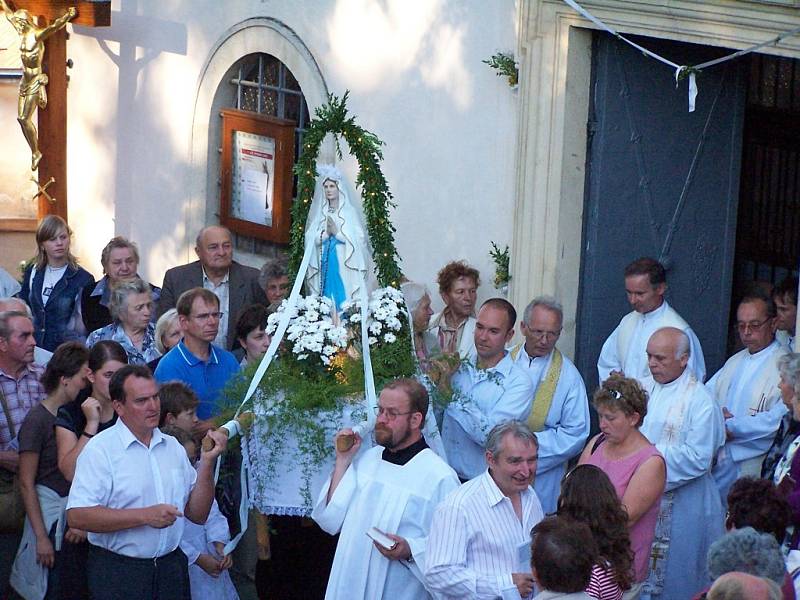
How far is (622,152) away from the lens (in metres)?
8.89

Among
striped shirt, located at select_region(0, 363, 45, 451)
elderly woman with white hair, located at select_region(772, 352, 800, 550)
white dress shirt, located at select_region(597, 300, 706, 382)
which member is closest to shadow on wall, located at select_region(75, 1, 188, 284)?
striped shirt, located at select_region(0, 363, 45, 451)

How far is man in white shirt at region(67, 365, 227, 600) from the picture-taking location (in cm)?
611

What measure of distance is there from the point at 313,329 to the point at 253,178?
5.29 m

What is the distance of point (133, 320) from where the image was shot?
27.3 feet

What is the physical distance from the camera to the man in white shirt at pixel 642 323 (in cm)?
802

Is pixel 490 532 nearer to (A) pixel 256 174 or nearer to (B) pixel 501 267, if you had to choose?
(B) pixel 501 267

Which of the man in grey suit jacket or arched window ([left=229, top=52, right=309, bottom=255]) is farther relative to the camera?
arched window ([left=229, top=52, right=309, bottom=255])

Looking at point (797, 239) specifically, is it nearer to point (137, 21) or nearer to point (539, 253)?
point (539, 253)

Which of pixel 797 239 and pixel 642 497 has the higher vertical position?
pixel 797 239

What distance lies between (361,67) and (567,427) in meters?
4.20

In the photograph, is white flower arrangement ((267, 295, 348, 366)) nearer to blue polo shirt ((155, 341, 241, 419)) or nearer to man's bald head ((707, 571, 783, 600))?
blue polo shirt ((155, 341, 241, 419))

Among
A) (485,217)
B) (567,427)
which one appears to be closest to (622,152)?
(485,217)

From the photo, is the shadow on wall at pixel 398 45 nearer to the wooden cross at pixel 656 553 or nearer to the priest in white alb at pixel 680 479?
the priest in white alb at pixel 680 479

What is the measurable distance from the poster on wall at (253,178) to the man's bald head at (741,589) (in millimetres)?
7909
